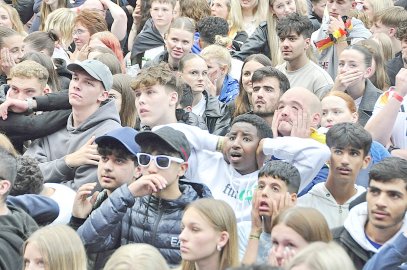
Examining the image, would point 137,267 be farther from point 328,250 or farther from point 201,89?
point 201,89

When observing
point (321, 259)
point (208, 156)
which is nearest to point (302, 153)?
point (208, 156)

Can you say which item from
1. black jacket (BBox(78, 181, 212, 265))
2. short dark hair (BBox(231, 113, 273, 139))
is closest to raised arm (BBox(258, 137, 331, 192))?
short dark hair (BBox(231, 113, 273, 139))

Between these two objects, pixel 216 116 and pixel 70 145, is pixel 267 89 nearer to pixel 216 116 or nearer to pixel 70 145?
pixel 216 116

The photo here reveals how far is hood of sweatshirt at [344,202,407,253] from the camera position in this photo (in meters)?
6.38

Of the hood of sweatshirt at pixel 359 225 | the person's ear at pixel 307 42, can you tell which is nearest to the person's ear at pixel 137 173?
the hood of sweatshirt at pixel 359 225

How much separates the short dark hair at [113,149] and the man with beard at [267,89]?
5.10 feet

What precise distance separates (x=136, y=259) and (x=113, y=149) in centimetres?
181

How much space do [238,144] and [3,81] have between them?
3.47 m

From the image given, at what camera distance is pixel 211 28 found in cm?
1172

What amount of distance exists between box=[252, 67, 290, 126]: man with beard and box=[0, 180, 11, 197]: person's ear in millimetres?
2378

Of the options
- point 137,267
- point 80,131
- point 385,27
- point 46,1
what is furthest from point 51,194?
point 46,1

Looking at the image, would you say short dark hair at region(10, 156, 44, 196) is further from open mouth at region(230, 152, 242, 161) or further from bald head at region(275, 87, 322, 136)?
bald head at region(275, 87, 322, 136)

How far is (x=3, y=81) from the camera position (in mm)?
10211

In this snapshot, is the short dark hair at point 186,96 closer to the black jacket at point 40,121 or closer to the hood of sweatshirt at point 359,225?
the black jacket at point 40,121
